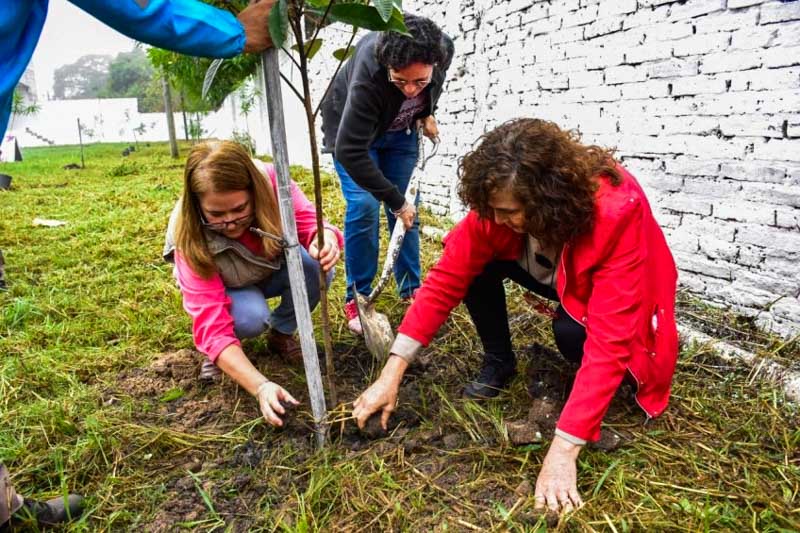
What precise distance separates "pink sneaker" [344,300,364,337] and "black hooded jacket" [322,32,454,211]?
57cm

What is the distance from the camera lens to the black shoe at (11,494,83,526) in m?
1.54

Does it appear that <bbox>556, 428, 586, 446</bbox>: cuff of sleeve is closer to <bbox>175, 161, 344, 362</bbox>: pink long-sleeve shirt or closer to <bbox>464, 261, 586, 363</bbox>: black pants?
<bbox>464, 261, 586, 363</bbox>: black pants

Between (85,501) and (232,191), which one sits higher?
(232,191)

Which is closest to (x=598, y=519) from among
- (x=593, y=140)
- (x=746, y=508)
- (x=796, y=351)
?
(x=746, y=508)

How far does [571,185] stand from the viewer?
4.94ft

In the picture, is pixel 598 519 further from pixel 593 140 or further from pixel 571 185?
pixel 593 140

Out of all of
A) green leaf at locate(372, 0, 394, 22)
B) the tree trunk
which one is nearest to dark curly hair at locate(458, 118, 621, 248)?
green leaf at locate(372, 0, 394, 22)

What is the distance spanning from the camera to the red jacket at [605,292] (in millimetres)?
1522

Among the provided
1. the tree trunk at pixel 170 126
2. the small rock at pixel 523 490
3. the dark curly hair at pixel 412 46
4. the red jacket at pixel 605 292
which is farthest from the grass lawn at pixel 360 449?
the tree trunk at pixel 170 126

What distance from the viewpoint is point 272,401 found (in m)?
1.73

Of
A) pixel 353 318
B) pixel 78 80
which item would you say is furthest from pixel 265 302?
pixel 78 80

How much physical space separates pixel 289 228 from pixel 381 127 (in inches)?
42.0

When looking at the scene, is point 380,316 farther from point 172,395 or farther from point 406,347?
point 172,395

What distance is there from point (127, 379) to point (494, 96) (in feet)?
9.94
